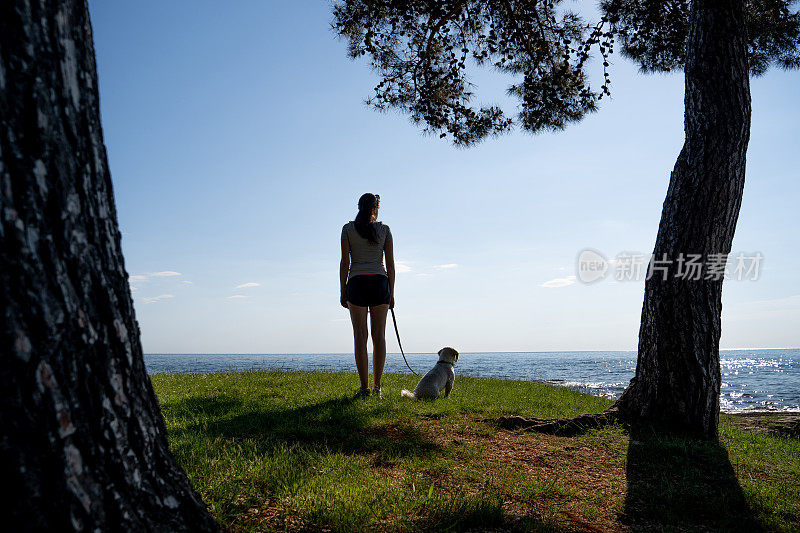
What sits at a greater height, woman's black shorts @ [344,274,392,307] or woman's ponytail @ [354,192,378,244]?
woman's ponytail @ [354,192,378,244]

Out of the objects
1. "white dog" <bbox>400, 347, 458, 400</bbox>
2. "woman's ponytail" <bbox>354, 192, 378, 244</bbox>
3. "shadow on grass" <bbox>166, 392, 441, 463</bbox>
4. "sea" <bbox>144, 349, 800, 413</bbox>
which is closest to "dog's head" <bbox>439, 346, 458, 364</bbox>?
"white dog" <bbox>400, 347, 458, 400</bbox>

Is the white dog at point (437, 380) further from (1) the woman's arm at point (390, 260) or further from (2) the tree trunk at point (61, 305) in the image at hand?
(2) the tree trunk at point (61, 305)

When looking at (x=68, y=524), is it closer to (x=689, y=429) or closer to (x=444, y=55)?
(x=689, y=429)

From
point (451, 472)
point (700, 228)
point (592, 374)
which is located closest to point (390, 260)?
point (451, 472)

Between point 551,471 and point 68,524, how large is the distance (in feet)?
10.5

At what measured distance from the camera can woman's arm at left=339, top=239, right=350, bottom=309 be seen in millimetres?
6090

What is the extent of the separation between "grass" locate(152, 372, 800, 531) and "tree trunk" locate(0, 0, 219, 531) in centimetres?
108

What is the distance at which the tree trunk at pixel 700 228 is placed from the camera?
4957mm

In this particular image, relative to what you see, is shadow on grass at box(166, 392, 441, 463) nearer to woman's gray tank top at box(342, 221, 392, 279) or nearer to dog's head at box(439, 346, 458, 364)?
woman's gray tank top at box(342, 221, 392, 279)

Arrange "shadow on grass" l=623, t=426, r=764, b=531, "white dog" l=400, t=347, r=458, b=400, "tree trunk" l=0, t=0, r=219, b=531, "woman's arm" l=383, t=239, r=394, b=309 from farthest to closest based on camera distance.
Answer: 1. "white dog" l=400, t=347, r=458, b=400
2. "woman's arm" l=383, t=239, r=394, b=309
3. "shadow on grass" l=623, t=426, r=764, b=531
4. "tree trunk" l=0, t=0, r=219, b=531

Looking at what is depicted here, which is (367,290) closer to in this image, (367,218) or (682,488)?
(367,218)

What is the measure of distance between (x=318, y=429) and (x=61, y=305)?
317 cm

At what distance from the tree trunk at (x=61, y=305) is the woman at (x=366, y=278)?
14.1 feet

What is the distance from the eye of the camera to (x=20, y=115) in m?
1.43
